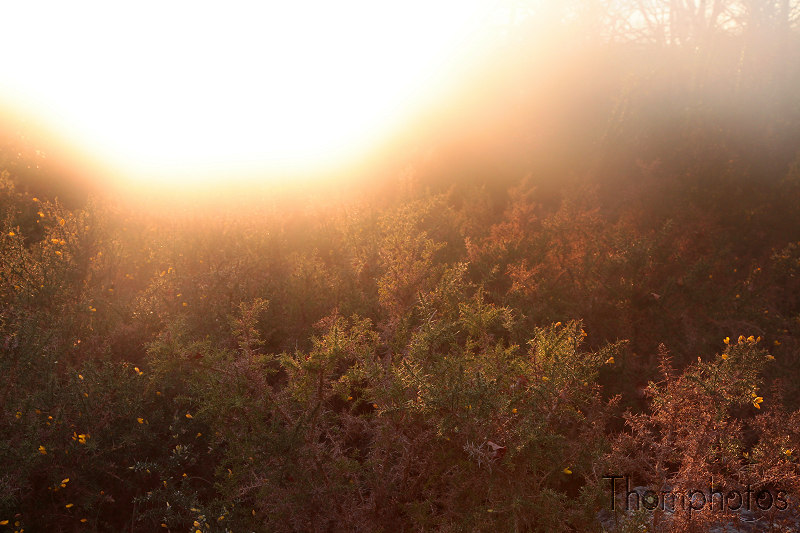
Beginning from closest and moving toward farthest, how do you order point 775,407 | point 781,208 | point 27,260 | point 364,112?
point 775,407 < point 27,260 < point 781,208 < point 364,112

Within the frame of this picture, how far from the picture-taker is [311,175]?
840cm

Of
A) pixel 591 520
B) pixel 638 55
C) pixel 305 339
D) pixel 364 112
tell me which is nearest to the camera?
pixel 591 520

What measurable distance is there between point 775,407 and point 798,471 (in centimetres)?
54

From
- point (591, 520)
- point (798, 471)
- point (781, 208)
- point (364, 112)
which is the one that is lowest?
point (798, 471)

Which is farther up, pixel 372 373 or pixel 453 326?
pixel 372 373

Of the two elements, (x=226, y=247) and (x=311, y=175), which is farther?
(x=311, y=175)

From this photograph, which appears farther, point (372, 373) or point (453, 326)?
point (453, 326)

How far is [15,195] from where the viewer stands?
20.3 ft

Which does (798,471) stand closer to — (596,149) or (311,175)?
(596,149)

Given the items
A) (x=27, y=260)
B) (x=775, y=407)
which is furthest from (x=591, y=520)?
(x=27, y=260)

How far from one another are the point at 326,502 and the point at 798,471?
3.77 meters

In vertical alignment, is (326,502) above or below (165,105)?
below

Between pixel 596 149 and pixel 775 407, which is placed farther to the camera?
pixel 596 149

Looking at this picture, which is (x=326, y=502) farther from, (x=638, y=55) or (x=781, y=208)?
(x=638, y=55)
